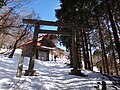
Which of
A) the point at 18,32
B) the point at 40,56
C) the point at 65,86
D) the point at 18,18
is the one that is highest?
the point at 18,18

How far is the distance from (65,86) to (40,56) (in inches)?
1003

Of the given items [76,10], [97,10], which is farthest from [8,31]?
[97,10]

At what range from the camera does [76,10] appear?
61.3ft

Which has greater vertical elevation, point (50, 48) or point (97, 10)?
point (97, 10)

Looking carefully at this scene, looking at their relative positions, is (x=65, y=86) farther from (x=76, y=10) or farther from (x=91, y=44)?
(x=91, y=44)

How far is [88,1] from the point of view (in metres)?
16.7

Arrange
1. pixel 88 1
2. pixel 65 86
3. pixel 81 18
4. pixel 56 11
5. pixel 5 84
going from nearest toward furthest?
pixel 5 84
pixel 65 86
pixel 88 1
pixel 81 18
pixel 56 11

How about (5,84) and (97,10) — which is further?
(97,10)

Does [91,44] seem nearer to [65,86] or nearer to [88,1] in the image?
[88,1]

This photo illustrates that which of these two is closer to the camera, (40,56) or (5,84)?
(5,84)

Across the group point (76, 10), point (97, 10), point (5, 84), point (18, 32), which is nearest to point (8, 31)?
point (18, 32)

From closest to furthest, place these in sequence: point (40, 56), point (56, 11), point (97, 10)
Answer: point (97, 10) < point (56, 11) < point (40, 56)

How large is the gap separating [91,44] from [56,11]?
286 inches

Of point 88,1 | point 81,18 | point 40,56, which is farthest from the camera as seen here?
point 40,56
